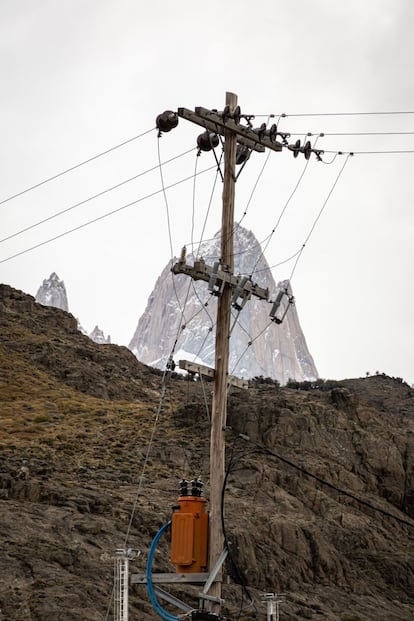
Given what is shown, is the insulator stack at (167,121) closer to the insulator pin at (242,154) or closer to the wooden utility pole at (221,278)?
the wooden utility pole at (221,278)

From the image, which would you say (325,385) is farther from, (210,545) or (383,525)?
(210,545)

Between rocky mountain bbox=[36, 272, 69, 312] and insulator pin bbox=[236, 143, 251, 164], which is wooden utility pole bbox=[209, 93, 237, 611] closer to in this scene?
insulator pin bbox=[236, 143, 251, 164]

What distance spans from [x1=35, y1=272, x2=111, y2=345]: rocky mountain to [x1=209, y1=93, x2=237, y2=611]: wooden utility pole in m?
172

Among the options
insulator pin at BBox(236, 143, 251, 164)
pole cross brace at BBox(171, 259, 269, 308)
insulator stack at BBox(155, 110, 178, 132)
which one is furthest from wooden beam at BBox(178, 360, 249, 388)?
insulator stack at BBox(155, 110, 178, 132)

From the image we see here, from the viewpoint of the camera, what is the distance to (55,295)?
19250 centimetres

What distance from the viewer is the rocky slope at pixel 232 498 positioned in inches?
1071

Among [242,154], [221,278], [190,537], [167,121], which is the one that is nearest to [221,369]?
[221,278]

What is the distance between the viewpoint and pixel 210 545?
47.6ft

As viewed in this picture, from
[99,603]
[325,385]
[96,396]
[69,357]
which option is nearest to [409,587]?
[99,603]

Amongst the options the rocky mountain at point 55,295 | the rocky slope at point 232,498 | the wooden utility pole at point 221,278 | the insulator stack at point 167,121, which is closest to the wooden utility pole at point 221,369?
the wooden utility pole at point 221,278

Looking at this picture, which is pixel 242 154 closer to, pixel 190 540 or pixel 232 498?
pixel 190 540

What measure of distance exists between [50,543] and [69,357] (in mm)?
34791

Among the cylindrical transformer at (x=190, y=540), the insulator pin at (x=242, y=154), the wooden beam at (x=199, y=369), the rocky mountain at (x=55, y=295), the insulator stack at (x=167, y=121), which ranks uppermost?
the rocky mountain at (x=55, y=295)

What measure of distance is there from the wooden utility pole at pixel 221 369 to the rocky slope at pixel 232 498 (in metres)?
5.39
